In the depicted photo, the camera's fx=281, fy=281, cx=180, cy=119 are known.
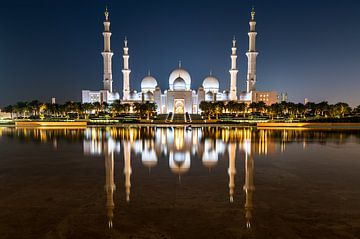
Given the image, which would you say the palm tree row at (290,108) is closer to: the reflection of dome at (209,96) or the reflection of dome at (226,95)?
the reflection of dome at (209,96)

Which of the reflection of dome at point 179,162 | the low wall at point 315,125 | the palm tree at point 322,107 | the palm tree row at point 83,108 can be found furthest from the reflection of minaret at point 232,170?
the palm tree at point 322,107

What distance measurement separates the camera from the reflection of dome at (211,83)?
5925 cm

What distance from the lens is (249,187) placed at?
687 cm

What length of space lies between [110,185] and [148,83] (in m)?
53.5

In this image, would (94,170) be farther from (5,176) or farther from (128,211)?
(128,211)

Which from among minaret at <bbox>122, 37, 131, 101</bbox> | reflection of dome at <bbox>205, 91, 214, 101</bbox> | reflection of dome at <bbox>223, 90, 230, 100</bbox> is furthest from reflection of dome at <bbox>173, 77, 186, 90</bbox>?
minaret at <bbox>122, 37, 131, 101</bbox>

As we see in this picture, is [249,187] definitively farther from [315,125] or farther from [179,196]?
[315,125]

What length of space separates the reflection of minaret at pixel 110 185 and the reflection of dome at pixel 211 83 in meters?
49.6

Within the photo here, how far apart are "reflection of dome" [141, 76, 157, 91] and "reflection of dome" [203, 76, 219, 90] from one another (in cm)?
1077

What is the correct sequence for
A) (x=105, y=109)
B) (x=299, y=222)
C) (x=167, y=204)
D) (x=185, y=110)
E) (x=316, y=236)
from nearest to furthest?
(x=316, y=236) < (x=299, y=222) < (x=167, y=204) < (x=105, y=109) < (x=185, y=110)

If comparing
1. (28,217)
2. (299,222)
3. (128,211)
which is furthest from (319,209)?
(28,217)

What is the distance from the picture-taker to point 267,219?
195 inches

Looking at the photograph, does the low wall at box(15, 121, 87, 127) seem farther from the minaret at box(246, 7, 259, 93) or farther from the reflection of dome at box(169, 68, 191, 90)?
the minaret at box(246, 7, 259, 93)

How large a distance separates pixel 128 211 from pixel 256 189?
3125 mm
